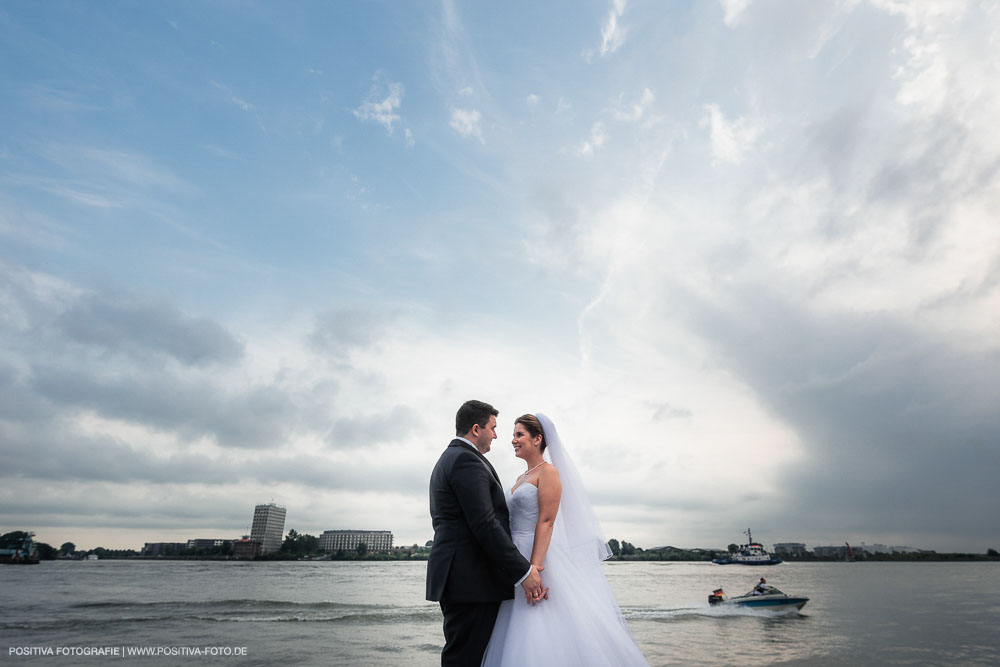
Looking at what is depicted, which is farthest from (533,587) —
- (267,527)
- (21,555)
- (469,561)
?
(267,527)

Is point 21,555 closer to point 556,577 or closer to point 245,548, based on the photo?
point 245,548

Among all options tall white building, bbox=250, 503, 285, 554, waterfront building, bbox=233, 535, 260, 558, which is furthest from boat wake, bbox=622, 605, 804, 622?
tall white building, bbox=250, 503, 285, 554

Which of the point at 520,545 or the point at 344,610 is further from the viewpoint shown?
the point at 344,610

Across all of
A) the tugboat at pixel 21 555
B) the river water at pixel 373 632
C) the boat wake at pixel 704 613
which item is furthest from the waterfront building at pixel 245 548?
the boat wake at pixel 704 613

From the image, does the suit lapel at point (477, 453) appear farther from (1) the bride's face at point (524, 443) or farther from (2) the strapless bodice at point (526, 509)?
(1) the bride's face at point (524, 443)

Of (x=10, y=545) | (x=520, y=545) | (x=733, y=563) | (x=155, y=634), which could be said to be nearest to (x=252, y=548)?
(x=10, y=545)

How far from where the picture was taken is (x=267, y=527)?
18638 cm

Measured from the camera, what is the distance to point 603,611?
3.90 meters

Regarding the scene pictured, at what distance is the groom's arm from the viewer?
3.50 metres

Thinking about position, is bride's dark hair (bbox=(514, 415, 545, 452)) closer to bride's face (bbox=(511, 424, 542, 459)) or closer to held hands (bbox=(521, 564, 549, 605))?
bride's face (bbox=(511, 424, 542, 459))

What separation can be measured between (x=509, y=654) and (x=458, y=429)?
5.23 ft

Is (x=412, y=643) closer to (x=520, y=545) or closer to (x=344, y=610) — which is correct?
(x=344, y=610)

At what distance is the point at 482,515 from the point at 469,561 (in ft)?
1.24

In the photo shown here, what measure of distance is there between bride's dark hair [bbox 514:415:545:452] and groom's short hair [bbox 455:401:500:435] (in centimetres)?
47
